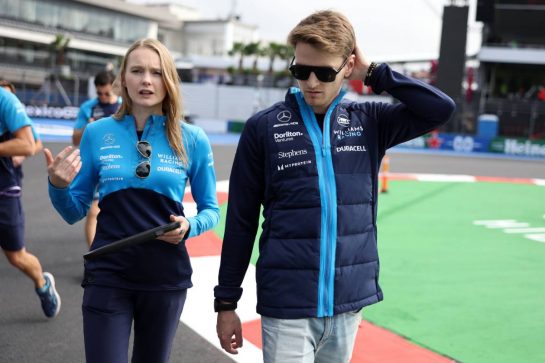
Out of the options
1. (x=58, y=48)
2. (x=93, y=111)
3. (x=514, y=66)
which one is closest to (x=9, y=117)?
(x=93, y=111)

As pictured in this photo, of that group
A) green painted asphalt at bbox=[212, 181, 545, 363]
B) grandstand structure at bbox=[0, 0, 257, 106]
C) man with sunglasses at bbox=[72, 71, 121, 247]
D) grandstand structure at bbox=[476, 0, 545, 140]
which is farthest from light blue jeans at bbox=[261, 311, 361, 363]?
grandstand structure at bbox=[0, 0, 257, 106]

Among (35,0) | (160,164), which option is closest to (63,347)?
(160,164)

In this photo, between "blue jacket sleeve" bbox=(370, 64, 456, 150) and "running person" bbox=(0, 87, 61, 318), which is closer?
"blue jacket sleeve" bbox=(370, 64, 456, 150)

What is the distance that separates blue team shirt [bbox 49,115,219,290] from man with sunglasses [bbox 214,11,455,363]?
0.41 m

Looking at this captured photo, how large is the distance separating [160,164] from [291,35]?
0.86 metres

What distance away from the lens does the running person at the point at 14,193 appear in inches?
170

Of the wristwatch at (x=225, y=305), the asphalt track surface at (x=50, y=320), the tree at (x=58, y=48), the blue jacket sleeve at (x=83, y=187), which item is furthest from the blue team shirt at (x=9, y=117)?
the tree at (x=58, y=48)

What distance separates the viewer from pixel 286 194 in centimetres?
230

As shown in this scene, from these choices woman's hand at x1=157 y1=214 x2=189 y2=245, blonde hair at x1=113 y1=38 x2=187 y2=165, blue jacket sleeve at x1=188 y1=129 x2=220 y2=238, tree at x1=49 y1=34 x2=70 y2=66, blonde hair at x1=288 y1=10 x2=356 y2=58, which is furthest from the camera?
tree at x1=49 y1=34 x2=70 y2=66

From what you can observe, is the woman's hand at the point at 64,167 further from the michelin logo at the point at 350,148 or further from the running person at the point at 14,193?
the running person at the point at 14,193

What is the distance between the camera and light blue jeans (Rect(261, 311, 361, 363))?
7.38ft

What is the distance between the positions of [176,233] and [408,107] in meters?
1.06

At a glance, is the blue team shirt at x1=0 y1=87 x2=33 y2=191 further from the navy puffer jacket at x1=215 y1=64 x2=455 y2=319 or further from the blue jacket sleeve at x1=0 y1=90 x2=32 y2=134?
the navy puffer jacket at x1=215 y1=64 x2=455 y2=319

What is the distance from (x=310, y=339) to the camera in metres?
2.30
